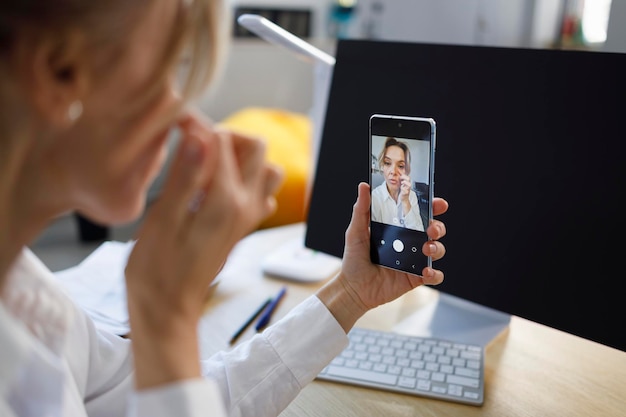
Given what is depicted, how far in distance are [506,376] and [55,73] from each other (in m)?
0.67

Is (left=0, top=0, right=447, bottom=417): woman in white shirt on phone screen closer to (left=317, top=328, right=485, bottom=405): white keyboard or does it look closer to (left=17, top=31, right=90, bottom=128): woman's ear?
(left=17, top=31, right=90, bottom=128): woman's ear

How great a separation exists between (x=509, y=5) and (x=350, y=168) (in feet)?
1.46

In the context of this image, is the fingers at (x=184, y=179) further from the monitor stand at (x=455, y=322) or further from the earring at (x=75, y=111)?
the monitor stand at (x=455, y=322)

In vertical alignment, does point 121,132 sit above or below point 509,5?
below

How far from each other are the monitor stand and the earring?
63 cm

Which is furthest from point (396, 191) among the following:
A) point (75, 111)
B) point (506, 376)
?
point (75, 111)

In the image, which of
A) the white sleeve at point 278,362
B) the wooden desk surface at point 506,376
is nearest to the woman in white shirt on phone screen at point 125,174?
the white sleeve at point 278,362

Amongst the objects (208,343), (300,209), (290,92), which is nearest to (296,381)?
(208,343)

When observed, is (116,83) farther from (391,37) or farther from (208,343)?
(391,37)

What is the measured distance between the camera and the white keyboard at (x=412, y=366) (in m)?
0.82

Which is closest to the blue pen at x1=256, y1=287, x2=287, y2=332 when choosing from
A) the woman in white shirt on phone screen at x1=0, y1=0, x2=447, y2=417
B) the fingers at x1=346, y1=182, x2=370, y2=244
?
the fingers at x1=346, y1=182, x2=370, y2=244

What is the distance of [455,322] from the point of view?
1009 mm

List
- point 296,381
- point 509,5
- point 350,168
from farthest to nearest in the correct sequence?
point 509,5
point 350,168
point 296,381

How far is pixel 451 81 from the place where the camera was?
880 mm
